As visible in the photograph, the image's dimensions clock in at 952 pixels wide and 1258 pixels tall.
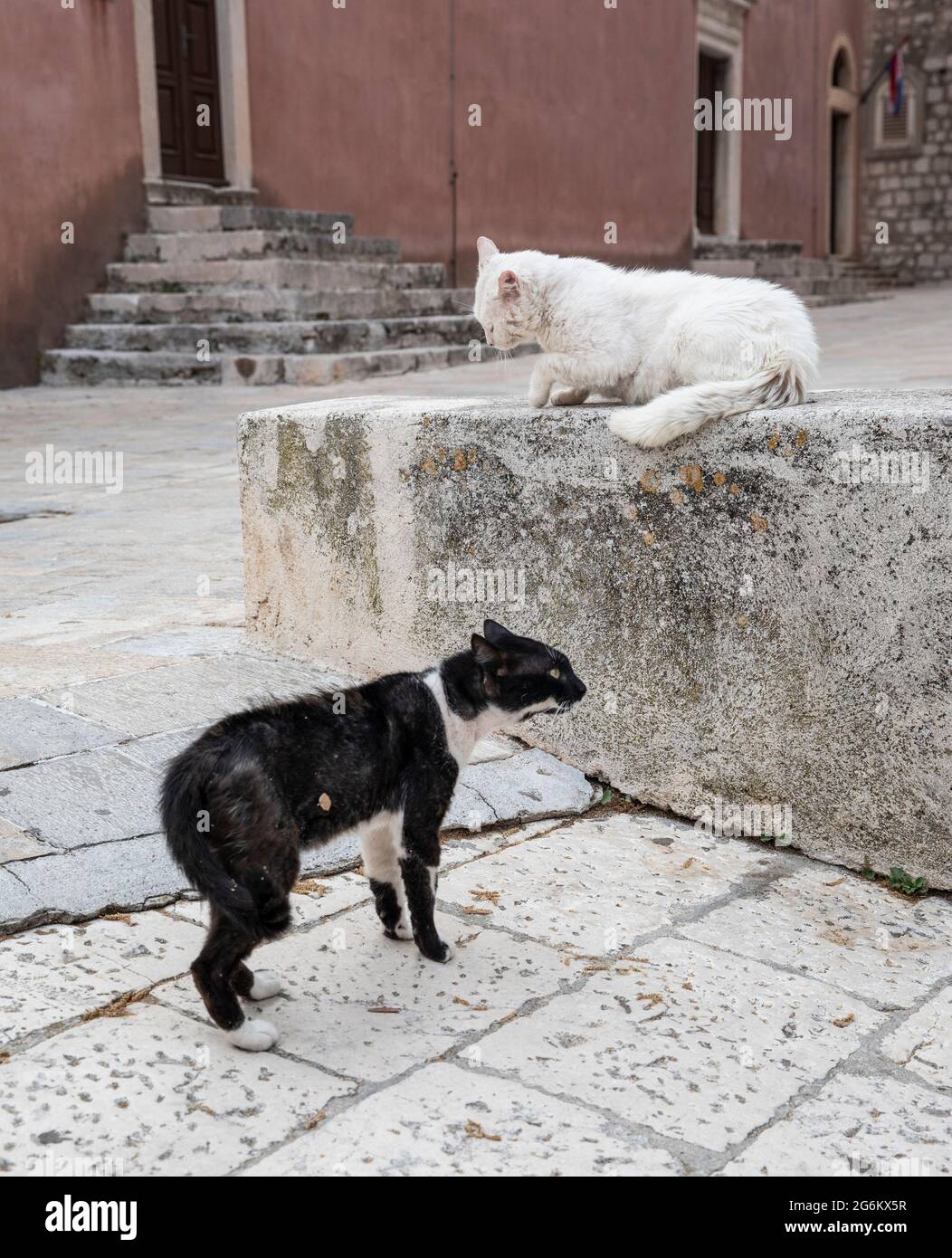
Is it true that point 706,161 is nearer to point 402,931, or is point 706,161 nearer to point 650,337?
point 650,337

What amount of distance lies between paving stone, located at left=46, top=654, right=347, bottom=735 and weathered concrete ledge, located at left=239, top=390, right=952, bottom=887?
225 mm

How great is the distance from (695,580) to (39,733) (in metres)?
1.88

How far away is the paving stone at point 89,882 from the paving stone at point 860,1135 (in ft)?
4.90

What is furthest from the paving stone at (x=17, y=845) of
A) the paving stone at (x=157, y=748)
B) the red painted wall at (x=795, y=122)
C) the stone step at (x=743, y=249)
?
the red painted wall at (x=795, y=122)

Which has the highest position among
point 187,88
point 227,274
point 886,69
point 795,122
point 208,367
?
point 886,69

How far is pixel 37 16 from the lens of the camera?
11.1m

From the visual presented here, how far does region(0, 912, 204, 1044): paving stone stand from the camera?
98.7 inches

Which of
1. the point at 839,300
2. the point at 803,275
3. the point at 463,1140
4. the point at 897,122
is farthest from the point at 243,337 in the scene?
the point at 897,122

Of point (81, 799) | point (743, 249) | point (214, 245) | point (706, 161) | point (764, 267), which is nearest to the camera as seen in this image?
point (81, 799)

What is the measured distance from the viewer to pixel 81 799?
128 inches

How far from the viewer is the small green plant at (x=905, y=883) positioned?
3.37 m

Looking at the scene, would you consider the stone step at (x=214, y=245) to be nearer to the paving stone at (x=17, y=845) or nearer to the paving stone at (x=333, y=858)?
the paving stone at (x=333, y=858)
